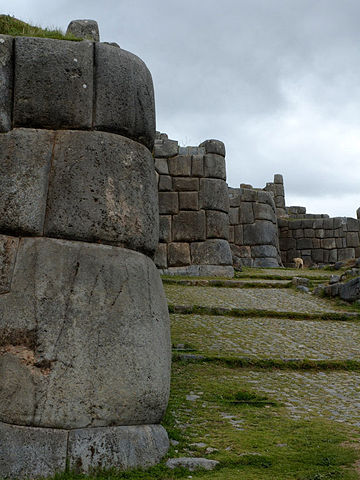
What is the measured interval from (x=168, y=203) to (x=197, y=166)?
1.33 metres

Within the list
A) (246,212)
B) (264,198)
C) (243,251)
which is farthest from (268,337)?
(264,198)

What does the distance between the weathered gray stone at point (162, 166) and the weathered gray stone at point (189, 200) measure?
0.75 metres

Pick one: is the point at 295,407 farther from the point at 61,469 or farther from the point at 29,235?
the point at 29,235

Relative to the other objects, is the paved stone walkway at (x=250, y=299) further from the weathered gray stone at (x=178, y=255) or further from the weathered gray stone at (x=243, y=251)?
the weathered gray stone at (x=243, y=251)

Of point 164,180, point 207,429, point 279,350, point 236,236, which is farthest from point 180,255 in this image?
point 207,429

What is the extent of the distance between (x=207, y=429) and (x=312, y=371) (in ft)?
8.99

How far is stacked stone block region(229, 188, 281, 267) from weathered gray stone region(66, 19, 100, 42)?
48.7 feet

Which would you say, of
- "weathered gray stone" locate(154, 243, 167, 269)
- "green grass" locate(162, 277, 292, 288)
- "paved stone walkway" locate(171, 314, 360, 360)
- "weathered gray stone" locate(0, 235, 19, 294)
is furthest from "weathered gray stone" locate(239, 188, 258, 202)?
"weathered gray stone" locate(0, 235, 19, 294)

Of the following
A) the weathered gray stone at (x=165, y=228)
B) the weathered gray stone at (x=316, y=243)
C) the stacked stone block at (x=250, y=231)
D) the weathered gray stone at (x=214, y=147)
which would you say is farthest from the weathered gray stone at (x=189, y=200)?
the weathered gray stone at (x=316, y=243)

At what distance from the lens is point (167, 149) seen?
605 inches

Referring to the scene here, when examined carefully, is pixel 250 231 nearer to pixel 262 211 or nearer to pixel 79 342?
pixel 262 211

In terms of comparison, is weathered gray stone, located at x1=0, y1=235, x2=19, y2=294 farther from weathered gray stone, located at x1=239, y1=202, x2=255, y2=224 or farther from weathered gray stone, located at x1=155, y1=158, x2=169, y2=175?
weathered gray stone, located at x1=239, y1=202, x2=255, y2=224

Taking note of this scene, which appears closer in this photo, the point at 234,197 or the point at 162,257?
the point at 162,257

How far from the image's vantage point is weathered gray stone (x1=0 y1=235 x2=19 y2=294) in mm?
3769
